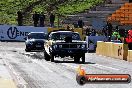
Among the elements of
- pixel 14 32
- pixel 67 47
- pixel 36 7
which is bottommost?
pixel 14 32

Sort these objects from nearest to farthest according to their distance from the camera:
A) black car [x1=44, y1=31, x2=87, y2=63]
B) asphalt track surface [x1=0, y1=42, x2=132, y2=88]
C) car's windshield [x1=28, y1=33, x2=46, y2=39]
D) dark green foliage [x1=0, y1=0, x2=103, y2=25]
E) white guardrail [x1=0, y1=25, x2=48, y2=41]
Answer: asphalt track surface [x1=0, y1=42, x2=132, y2=88] < black car [x1=44, y1=31, x2=87, y2=63] < car's windshield [x1=28, y1=33, x2=46, y2=39] < white guardrail [x1=0, y1=25, x2=48, y2=41] < dark green foliage [x1=0, y1=0, x2=103, y2=25]

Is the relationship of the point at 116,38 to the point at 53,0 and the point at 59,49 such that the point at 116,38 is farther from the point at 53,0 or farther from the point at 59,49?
the point at 53,0

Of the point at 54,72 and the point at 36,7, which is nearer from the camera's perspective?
the point at 54,72

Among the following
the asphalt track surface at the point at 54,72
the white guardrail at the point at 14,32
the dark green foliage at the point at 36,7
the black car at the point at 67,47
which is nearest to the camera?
the asphalt track surface at the point at 54,72

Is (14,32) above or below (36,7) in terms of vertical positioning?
below

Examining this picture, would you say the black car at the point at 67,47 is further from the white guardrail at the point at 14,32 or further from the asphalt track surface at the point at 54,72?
the white guardrail at the point at 14,32

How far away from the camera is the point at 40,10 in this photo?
72.2m

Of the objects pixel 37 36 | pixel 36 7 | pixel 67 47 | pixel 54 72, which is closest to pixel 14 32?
pixel 36 7

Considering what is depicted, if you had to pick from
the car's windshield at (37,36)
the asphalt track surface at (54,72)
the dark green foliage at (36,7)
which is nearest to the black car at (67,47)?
the asphalt track surface at (54,72)

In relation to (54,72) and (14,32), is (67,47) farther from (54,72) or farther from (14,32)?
(14,32)

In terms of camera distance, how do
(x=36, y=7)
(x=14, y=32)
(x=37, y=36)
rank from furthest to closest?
1. (x=36, y=7)
2. (x=14, y=32)
3. (x=37, y=36)

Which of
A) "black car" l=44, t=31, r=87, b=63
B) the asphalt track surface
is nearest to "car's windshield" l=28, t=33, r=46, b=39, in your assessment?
"black car" l=44, t=31, r=87, b=63

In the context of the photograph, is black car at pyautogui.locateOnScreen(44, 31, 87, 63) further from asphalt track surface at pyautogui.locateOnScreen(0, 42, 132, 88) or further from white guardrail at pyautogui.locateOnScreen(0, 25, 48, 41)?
white guardrail at pyautogui.locateOnScreen(0, 25, 48, 41)

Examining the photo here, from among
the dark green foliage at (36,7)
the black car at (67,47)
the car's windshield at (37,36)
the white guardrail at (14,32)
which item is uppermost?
the dark green foliage at (36,7)
